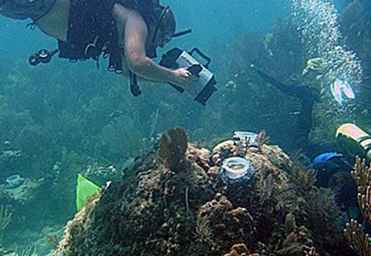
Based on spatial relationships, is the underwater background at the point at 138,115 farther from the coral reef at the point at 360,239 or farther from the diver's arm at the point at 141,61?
the coral reef at the point at 360,239

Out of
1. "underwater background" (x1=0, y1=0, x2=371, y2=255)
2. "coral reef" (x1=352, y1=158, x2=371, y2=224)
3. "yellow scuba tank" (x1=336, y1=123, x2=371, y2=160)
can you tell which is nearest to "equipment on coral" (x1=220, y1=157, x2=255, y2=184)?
"coral reef" (x1=352, y1=158, x2=371, y2=224)

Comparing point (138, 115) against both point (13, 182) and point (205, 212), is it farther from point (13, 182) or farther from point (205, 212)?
point (205, 212)

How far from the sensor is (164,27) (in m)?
4.54

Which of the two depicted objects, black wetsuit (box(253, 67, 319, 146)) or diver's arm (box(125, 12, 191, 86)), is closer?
diver's arm (box(125, 12, 191, 86))

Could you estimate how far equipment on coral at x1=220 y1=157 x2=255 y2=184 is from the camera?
3189mm

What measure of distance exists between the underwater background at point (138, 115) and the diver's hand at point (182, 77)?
3.78m

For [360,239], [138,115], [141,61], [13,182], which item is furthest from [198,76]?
[138,115]

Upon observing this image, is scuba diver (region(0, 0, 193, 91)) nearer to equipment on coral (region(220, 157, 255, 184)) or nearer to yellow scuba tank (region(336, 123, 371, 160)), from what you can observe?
equipment on coral (region(220, 157, 255, 184))

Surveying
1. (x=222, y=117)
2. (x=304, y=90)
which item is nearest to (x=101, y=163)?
(x=222, y=117)

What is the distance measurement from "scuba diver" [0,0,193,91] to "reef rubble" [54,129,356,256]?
991 mm

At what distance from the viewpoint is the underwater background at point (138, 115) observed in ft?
32.0

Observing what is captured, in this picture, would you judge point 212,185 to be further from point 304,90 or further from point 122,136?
point 122,136

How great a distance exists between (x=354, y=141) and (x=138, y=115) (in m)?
9.40

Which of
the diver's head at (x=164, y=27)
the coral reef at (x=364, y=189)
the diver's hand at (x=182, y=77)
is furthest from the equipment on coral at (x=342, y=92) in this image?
the coral reef at (x=364, y=189)
